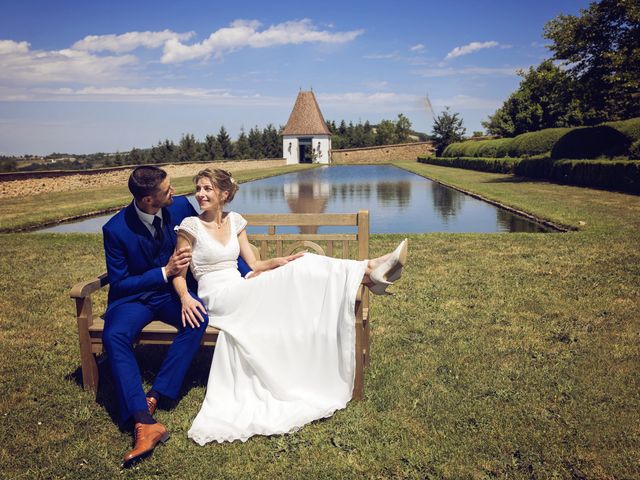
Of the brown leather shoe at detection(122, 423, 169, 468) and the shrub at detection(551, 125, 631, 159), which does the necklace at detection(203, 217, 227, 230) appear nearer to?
the brown leather shoe at detection(122, 423, 169, 468)

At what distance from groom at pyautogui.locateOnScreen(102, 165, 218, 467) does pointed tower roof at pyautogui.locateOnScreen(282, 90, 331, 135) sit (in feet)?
228

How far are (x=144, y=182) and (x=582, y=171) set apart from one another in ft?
62.6

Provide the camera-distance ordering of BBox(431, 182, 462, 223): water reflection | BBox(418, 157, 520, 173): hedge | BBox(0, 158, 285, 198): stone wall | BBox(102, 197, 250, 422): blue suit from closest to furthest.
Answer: BBox(102, 197, 250, 422): blue suit
BBox(431, 182, 462, 223): water reflection
BBox(0, 158, 285, 198): stone wall
BBox(418, 157, 520, 173): hedge

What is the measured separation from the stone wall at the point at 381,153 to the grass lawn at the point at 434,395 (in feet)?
215

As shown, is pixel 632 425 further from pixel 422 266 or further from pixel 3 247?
pixel 3 247

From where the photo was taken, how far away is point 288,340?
10.9ft

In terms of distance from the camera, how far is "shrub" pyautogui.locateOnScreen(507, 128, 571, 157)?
26078mm

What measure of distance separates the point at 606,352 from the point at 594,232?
18.0ft

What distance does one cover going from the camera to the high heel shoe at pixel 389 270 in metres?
3.14

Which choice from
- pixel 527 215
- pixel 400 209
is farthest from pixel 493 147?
pixel 527 215

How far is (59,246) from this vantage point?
908 centimetres

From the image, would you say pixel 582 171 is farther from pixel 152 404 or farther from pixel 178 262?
pixel 152 404

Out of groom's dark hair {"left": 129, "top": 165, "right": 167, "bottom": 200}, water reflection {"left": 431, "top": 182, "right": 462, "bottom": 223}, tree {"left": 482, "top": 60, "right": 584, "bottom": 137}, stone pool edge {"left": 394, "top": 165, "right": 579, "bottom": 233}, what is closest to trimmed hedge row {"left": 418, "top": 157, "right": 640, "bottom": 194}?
stone pool edge {"left": 394, "top": 165, "right": 579, "bottom": 233}

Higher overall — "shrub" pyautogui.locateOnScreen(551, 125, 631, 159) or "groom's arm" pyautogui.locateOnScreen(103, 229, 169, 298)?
"shrub" pyautogui.locateOnScreen(551, 125, 631, 159)
